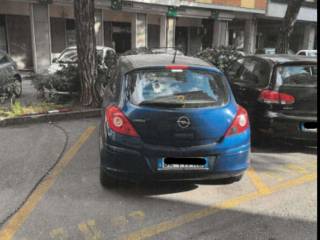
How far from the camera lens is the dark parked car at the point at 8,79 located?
9500mm

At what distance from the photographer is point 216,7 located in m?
23.3

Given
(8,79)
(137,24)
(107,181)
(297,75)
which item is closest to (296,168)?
(297,75)

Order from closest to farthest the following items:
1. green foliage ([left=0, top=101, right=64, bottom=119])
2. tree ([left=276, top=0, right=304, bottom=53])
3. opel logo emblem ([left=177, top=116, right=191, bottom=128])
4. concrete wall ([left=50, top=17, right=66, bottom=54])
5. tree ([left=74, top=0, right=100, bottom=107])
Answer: opel logo emblem ([left=177, top=116, right=191, bottom=128]) < green foliage ([left=0, top=101, right=64, bottom=119]) < tree ([left=74, top=0, right=100, bottom=107]) < tree ([left=276, top=0, right=304, bottom=53]) < concrete wall ([left=50, top=17, right=66, bottom=54])

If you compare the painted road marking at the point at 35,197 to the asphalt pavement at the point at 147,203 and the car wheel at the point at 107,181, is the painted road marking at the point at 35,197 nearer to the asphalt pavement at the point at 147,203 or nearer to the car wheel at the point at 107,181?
the asphalt pavement at the point at 147,203

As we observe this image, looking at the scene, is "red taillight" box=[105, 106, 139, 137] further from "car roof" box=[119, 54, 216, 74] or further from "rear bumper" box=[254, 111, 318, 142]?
"rear bumper" box=[254, 111, 318, 142]

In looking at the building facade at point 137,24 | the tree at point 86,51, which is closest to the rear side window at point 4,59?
the tree at point 86,51

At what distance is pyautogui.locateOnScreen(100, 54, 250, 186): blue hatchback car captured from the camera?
411 centimetres

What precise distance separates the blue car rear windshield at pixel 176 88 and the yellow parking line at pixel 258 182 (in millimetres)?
1231

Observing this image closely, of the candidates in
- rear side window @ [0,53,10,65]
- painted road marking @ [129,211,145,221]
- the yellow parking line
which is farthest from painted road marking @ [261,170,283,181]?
rear side window @ [0,53,10,65]

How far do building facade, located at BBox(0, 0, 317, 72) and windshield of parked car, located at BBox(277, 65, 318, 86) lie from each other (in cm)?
1306

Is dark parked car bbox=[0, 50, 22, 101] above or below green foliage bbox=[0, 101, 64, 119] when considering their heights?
above

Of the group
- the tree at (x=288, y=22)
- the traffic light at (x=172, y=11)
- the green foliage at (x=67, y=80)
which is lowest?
the green foliage at (x=67, y=80)

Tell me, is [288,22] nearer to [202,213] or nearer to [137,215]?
[202,213]

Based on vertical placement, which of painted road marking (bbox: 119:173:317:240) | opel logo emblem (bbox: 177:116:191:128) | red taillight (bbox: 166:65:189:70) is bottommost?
painted road marking (bbox: 119:173:317:240)
